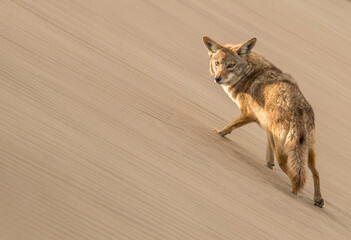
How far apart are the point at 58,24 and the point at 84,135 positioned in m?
3.69

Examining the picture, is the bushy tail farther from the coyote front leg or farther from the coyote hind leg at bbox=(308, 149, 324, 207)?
the coyote front leg

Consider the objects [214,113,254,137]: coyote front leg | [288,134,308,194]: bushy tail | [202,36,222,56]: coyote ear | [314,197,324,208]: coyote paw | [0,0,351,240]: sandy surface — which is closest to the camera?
[0,0,351,240]: sandy surface

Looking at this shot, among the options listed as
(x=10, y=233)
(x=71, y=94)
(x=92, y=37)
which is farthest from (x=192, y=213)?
(x=92, y=37)

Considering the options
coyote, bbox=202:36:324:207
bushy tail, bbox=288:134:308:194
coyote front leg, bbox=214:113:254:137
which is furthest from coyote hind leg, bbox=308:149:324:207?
coyote front leg, bbox=214:113:254:137

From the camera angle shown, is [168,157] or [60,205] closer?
[60,205]

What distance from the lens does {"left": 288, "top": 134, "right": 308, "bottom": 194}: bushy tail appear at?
681 centimetres

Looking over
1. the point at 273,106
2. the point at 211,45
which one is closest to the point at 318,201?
the point at 273,106

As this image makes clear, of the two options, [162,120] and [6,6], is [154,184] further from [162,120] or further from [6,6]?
[6,6]

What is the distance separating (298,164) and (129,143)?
1601 mm

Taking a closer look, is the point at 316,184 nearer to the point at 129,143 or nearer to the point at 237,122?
the point at 237,122

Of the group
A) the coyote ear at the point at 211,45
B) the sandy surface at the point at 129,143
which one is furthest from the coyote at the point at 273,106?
the sandy surface at the point at 129,143

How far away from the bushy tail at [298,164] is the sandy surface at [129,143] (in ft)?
0.63

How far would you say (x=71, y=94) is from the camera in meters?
7.07

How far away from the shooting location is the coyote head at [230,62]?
26.8ft
